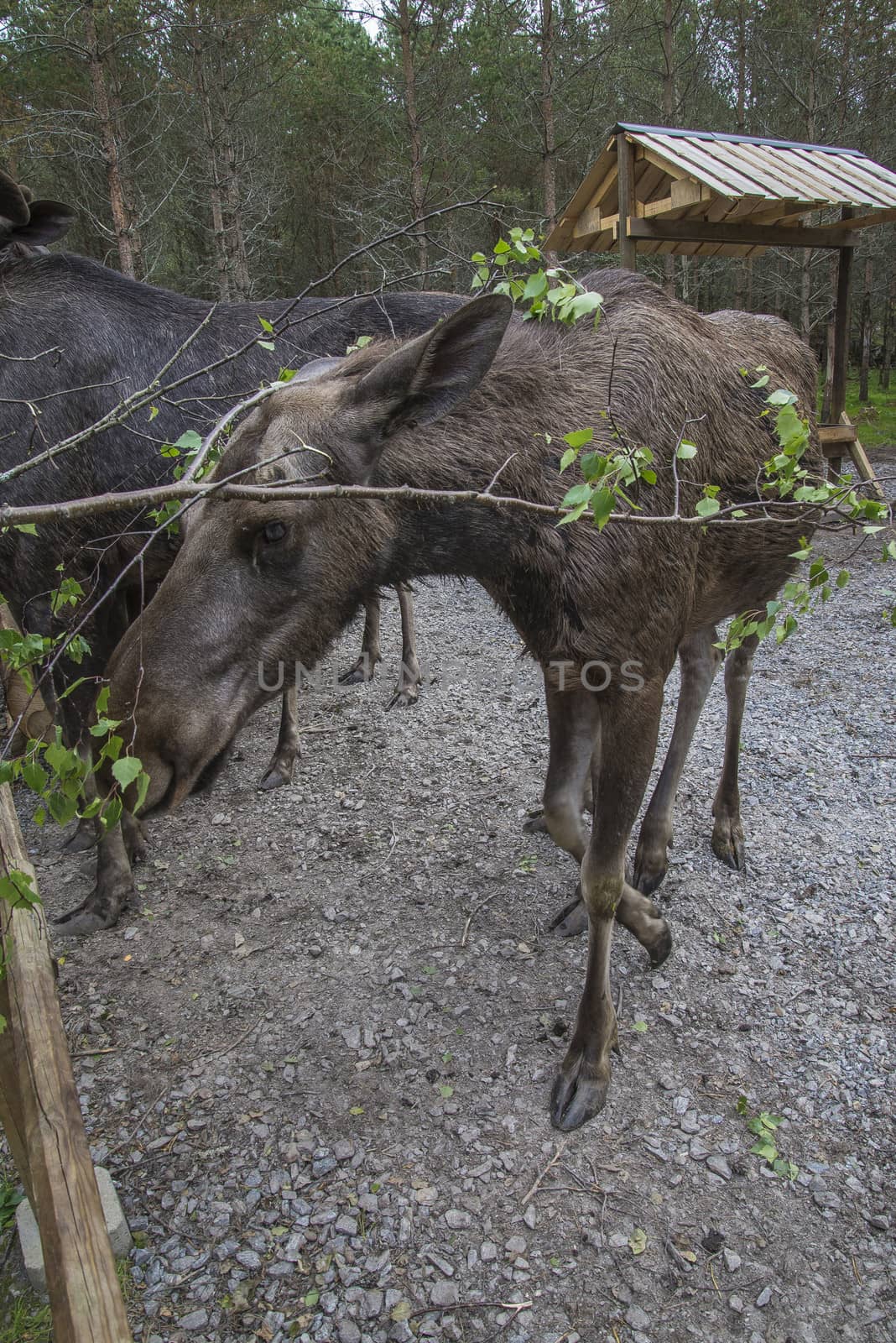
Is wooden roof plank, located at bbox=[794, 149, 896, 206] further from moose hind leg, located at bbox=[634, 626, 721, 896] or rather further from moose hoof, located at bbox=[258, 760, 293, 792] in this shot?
moose hoof, located at bbox=[258, 760, 293, 792]

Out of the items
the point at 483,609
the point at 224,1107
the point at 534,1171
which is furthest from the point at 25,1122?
the point at 483,609

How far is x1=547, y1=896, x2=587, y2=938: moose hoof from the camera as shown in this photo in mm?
3773

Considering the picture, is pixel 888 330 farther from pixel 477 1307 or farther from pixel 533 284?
pixel 477 1307

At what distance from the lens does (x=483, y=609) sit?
9203mm

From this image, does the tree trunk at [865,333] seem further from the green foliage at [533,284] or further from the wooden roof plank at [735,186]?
the green foliage at [533,284]

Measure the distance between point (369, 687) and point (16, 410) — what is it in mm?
3670

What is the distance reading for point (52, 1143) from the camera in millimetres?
1793

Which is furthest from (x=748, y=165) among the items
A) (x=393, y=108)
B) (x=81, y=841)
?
(x=393, y=108)

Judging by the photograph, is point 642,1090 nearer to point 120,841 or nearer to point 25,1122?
→ point 25,1122

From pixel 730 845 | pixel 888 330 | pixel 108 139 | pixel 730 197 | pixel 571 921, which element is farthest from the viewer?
pixel 888 330

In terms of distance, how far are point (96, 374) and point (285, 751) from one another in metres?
2.63

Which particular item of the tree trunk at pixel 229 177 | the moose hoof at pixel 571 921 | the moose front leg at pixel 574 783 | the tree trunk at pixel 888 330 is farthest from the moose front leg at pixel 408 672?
the tree trunk at pixel 888 330

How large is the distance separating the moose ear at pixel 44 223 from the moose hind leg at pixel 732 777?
4374mm

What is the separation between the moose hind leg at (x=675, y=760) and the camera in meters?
4.01
